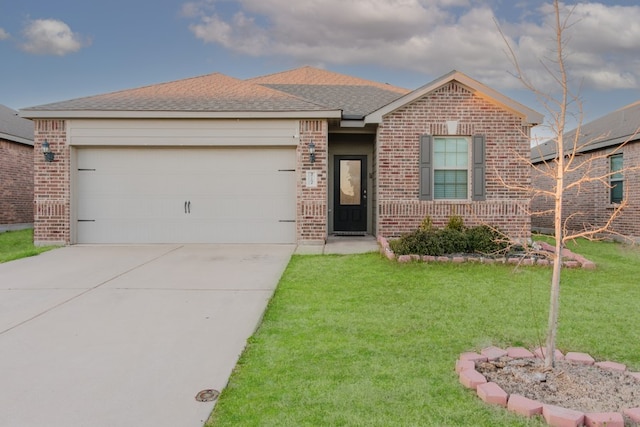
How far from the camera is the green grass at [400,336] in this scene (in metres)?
2.69

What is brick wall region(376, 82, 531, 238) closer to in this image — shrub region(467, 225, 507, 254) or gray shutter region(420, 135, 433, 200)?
gray shutter region(420, 135, 433, 200)

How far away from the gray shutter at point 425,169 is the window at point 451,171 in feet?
0.79

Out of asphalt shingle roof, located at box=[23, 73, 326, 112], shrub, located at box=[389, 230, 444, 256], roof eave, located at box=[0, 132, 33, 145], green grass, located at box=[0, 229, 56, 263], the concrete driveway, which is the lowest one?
the concrete driveway

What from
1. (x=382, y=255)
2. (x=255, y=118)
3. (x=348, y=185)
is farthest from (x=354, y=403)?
(x=348, y=185)

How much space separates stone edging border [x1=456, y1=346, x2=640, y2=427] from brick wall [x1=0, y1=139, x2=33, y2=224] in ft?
54.1

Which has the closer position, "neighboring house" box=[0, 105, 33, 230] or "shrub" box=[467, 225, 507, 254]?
"shrub" box=[467, 225, 507, 254]

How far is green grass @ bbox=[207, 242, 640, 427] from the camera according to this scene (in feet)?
8.82

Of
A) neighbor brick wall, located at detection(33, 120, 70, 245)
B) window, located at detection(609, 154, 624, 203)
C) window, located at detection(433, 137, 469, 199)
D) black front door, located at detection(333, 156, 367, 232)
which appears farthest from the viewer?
window, located at detection(609, 154, 624, 203)

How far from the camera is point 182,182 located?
1045 centimetres

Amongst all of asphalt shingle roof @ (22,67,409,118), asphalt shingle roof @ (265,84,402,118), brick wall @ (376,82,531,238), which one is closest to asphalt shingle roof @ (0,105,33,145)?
asphalt shingle roof @ (22,67,409,118)

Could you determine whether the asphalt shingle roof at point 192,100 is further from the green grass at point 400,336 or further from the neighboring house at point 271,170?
the green grass at point 400,336

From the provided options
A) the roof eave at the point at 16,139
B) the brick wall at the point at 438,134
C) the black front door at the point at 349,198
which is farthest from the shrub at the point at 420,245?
the roof eave at the point at 16,139

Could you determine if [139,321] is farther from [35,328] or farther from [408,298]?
A: [408,298]

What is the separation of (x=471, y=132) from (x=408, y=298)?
6379mm
